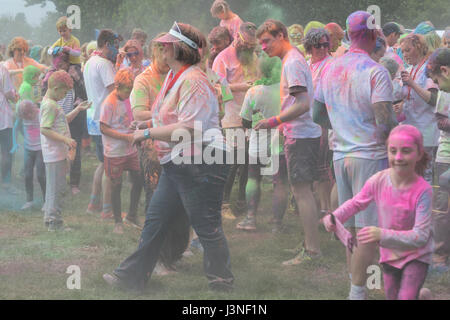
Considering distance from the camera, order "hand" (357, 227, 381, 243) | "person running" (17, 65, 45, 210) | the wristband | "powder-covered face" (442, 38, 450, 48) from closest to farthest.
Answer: "hand" (357, 227, 381, 243) < the wristband < "powder-covered face" (442, 38, 450, 48) < "person running" (17, 65, 45, 210)

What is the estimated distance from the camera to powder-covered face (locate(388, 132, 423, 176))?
3.82 metres

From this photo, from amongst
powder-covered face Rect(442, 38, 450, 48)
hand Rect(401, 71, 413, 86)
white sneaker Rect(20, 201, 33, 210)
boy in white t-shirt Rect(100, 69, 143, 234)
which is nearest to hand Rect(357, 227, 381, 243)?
hand Rect(401, 71, 413, 86)

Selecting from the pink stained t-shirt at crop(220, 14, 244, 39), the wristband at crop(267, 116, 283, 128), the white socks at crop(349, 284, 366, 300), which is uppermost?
the pink stained t-shirt at crop(220, 14, 244, 39)

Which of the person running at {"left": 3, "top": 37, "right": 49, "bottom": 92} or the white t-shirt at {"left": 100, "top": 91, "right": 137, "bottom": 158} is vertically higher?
the person running at {"left": 3, "top": 37, "right": 49, "bottom": 92}

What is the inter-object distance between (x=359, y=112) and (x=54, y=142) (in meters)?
3.70

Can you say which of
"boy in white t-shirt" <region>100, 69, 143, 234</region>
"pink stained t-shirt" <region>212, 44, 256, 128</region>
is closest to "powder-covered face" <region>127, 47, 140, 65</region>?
"boy in white t-shirt" <region>100, 69, 143, 234</region>

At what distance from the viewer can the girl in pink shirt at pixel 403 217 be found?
3.79 m

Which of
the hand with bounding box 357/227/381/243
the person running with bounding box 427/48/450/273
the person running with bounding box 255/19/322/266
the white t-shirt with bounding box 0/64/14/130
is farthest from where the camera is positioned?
the white t-shirt with bounding box 0/64/14/130

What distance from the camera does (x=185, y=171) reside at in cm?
477

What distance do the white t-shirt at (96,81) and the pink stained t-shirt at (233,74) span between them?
138cm

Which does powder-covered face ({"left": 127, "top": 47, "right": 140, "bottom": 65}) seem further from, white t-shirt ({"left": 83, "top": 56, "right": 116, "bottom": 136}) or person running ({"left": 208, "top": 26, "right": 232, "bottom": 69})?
person running ({"left": 208, "top": 26, "right": 232, "bottom": 69})

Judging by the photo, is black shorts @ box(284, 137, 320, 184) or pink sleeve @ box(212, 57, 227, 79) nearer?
black shorts @ box(284, 137, 320, 184)

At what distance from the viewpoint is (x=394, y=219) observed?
12.9 feet
